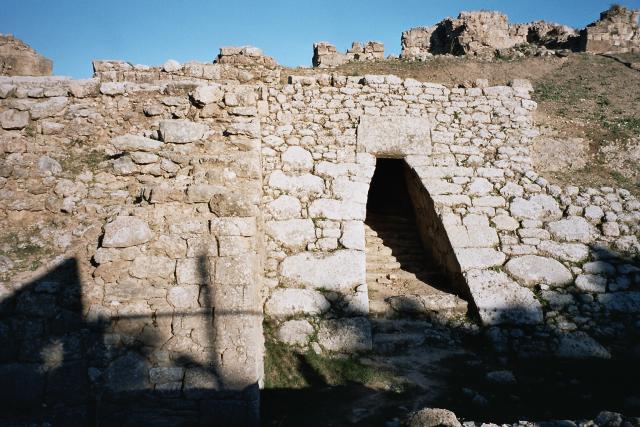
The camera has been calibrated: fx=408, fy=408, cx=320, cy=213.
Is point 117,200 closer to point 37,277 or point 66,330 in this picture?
point 37,277

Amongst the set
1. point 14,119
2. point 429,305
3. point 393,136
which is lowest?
point 429,305

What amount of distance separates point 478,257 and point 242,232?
3092 mm

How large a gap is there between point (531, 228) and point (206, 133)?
428cm

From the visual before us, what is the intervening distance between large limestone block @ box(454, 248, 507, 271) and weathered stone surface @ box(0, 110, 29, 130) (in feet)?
16.6

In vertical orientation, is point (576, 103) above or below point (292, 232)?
above

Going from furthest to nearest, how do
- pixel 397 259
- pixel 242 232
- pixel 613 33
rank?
pixel 613 33 → pixel 397 259 → pixel 242 232

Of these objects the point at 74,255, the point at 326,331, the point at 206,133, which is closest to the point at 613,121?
the point at 326,331

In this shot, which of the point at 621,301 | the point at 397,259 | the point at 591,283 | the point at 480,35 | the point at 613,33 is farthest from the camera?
the point at 480,35

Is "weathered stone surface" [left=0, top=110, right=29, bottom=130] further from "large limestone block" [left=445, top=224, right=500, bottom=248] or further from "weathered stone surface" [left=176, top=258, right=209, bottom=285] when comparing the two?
"large limestone block" [left=445, top=224, right=500, bottom=248]

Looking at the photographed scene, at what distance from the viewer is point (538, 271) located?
5.08m

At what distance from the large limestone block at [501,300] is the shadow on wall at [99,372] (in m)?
3.00

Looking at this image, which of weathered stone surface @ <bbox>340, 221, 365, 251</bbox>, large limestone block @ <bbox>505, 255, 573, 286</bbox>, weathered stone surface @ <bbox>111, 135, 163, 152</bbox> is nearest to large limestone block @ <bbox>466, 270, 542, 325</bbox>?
large limestone block @ <bbox>505, 255, 573, 286</bbox>

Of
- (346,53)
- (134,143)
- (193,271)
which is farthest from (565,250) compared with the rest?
(346,53)

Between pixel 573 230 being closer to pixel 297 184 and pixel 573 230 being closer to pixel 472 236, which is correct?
pixel 472 236
